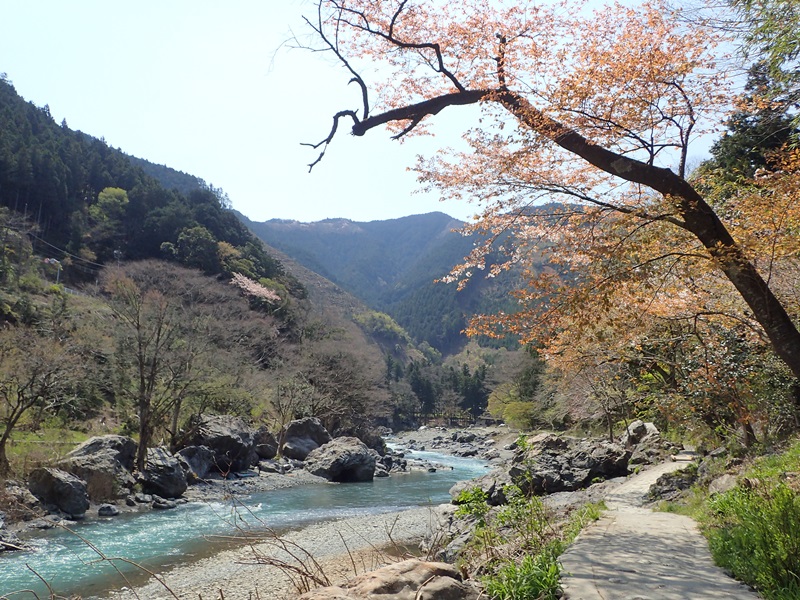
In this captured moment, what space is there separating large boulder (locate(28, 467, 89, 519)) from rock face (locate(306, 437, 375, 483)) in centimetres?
1256

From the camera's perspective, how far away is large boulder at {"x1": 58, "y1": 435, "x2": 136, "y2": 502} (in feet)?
53.4

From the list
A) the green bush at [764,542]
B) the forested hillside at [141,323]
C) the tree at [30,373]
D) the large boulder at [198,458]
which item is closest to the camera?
the green bush at [764,542]

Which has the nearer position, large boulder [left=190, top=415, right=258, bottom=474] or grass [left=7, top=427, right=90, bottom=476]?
grass [left=7, top=427, right=90, bottom=476]

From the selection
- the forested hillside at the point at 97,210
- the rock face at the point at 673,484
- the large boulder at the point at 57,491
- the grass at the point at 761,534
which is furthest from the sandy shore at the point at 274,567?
the forested hillside at the point at 97,210

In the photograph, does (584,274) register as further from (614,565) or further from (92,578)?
(92,578)

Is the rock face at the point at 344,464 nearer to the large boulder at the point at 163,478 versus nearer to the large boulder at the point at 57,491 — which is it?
the large boulder at the point at 163,478

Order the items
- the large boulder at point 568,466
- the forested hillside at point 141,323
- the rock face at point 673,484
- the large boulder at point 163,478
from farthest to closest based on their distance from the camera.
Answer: the forested hillside at point 141,323, the large boulder at point 163,478, the large boulder at point 568,466, the rock face at point 673,484

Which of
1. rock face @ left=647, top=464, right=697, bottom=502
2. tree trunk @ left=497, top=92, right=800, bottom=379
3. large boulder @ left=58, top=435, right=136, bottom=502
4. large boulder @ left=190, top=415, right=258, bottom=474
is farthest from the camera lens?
large boulder @ left=190, top=415, right=258, bottom=474

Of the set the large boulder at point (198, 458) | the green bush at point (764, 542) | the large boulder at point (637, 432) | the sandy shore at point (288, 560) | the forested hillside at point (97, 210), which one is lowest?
the large boulder at point (198, 458)

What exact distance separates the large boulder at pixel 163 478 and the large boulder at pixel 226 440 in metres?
4.17

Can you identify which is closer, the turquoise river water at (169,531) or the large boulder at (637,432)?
the turquoise river water at (169,531)

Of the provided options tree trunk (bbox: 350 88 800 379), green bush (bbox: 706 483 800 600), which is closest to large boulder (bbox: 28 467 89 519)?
tree trunk (bbox: 350 88 800 379)

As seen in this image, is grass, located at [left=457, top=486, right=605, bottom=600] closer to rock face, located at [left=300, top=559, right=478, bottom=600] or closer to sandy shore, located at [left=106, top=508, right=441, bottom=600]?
rock face, located at [left=300, top=559, right=478, bottom=600]

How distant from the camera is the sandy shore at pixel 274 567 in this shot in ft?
31.1
